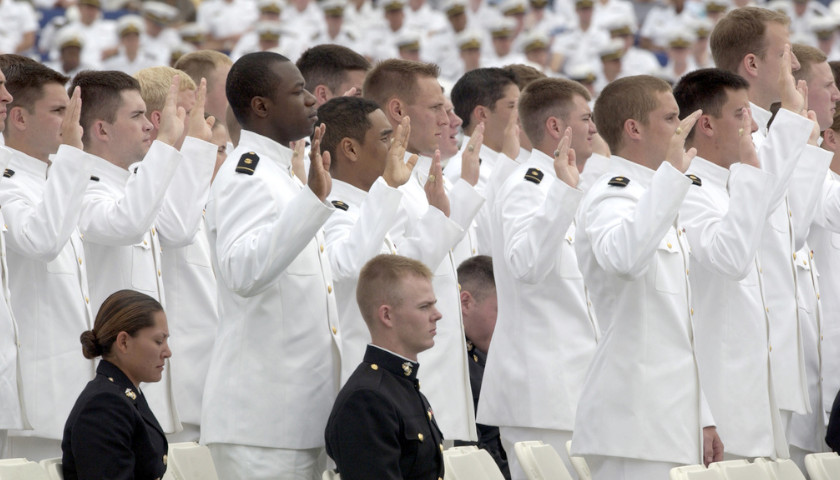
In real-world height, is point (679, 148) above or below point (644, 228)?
above

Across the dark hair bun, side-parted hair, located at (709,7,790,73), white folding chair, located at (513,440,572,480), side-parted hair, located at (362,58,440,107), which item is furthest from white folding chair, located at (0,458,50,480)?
side-parted hair, located at (709,7,790,73)

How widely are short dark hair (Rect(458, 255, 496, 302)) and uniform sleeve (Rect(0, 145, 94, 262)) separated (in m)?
2.14

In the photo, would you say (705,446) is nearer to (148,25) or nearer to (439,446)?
(439,446)

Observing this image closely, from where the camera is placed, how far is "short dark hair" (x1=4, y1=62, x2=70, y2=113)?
4.72m

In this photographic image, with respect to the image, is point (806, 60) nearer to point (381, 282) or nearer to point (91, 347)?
point (381, 282)

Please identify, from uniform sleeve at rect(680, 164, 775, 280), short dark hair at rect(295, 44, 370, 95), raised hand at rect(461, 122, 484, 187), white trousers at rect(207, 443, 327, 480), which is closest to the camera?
white trousers at rect(207, 443, 327, 480)

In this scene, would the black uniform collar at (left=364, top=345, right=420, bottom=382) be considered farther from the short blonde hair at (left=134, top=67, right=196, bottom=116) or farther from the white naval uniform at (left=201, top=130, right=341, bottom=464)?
the short blonde hair at (left=134, top=67, right=196, bottom=116)

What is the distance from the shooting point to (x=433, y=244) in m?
4.45

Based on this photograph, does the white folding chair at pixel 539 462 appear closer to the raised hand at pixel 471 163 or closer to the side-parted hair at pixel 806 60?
the raised hand at pixel 471 163

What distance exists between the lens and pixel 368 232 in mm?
4051

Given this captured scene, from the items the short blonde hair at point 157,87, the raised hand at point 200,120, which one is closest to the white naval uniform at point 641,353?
the raised hand at point 200,120

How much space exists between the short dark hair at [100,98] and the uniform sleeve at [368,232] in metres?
1.23

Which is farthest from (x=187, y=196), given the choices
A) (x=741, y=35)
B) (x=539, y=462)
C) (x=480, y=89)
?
(x=741, y=35)

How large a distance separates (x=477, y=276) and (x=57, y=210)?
88.6 inches
